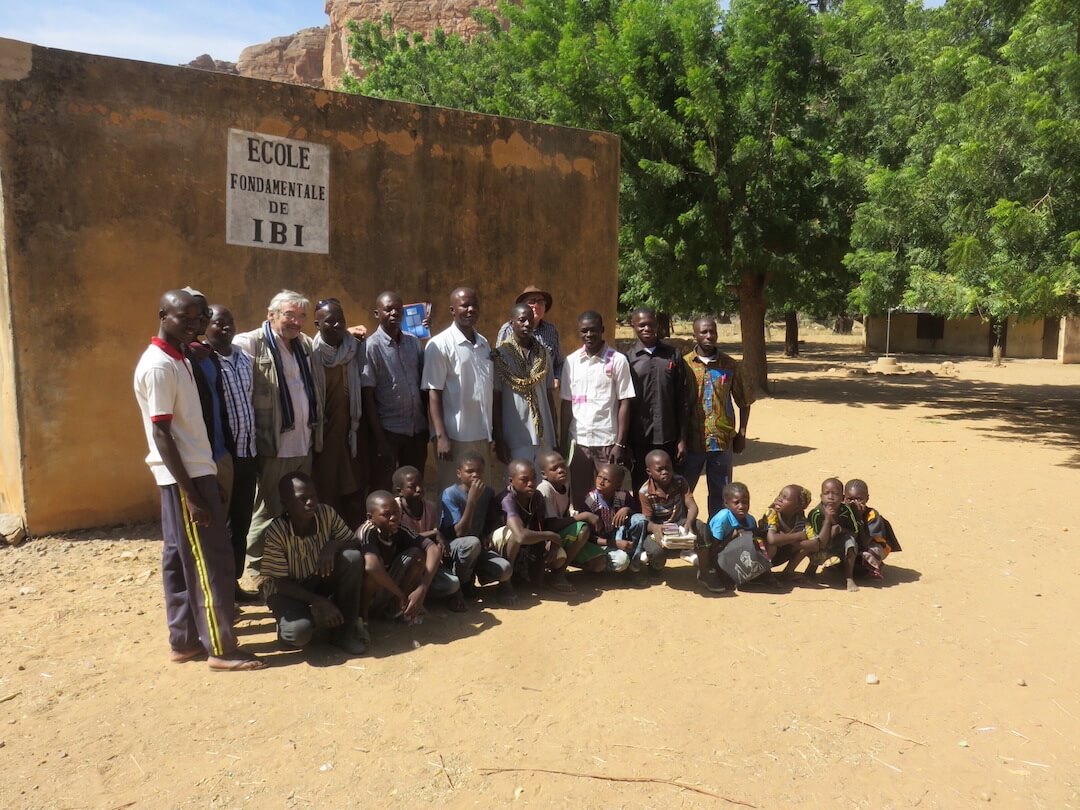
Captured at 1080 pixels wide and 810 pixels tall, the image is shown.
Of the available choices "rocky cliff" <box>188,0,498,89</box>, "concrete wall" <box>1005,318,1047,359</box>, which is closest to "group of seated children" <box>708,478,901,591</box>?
"concrete wall" <box>1005,318,1047,359</box>

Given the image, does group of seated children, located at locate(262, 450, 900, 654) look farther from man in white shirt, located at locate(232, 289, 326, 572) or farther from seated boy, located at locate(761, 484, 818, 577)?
man in white shirt, located at locate(232, 289, 326, 572)

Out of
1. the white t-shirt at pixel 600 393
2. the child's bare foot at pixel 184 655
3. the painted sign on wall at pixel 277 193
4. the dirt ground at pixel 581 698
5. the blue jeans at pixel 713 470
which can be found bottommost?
the dirt ground at pixel 581 698

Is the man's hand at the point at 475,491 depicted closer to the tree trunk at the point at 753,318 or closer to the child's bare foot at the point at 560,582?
the child's bare foot at the point at 560,582

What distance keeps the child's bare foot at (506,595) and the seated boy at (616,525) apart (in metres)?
0.57

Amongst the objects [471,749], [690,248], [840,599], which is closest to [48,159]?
[471,749]

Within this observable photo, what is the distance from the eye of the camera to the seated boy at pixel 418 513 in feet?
13.6

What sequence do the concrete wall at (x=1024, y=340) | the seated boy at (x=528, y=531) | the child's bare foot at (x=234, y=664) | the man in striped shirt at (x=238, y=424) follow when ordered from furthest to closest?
the concrete wall at (x=1024, y=340) → the seated boy at (x=528, y=531) → the man in striped shirt at (x=238, y=424) → the child's bare foot at (x=234, y=664)

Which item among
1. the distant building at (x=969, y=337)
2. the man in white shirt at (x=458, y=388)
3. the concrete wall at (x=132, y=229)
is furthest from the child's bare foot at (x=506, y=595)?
the distant building at (x=969, y=337)

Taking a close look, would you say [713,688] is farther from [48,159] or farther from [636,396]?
[48,159]

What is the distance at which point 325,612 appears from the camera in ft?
12.3

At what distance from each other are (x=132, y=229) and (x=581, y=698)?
4.16 m

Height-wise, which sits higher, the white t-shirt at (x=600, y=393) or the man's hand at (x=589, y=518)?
the white t-shirt at (x=600, y=393)

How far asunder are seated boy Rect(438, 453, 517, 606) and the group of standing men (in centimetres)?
35

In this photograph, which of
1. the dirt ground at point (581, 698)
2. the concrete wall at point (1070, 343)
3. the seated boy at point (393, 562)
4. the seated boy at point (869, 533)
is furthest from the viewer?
the concrete wall at point (1070, 343)
